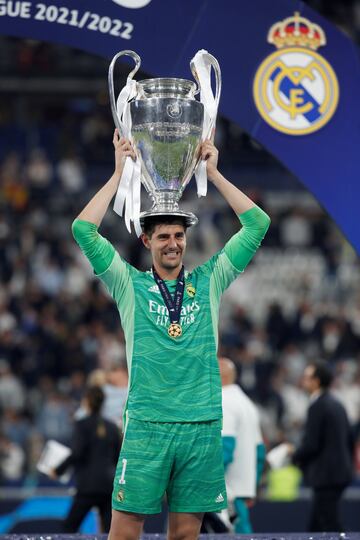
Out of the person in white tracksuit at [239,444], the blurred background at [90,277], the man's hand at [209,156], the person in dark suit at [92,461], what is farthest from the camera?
the blurred background at [90,277]

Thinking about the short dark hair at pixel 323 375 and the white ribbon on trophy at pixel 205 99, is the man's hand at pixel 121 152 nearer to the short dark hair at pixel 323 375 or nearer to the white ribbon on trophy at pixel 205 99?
the white ribbon on trophy at pixel 205 99

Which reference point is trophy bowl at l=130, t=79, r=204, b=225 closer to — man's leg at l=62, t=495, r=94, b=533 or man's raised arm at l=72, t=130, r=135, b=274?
man's raised arm at l=72, t=130, r=135, b=274

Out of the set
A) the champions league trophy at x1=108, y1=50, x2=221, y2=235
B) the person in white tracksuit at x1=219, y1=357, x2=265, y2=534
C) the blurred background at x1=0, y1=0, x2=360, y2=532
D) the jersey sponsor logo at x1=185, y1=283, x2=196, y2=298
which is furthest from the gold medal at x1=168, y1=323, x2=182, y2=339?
the blurred background at x1=0, y1=0, x2=360, y2=532

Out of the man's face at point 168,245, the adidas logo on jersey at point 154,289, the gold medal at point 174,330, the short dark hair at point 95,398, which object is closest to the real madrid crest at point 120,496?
the gold medal at point 174,330

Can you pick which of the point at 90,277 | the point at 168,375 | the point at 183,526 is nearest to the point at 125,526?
the point at 183,526

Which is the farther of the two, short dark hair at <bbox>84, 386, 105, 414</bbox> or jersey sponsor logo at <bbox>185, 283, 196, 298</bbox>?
short dark hair at <bbox>84, 386, 105, 414</bbox>

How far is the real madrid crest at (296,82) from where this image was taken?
7.39m

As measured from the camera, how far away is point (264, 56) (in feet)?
24.2

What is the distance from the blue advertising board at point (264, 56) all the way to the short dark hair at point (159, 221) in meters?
2.00

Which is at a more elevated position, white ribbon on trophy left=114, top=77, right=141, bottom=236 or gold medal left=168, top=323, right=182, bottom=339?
white ribbon on trophy left=114, top=77, right=141, bottom=236

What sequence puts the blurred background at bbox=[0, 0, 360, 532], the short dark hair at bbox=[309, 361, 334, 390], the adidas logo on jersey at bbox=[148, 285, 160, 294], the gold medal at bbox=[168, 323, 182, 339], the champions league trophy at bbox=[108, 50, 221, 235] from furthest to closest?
1. the blurred background at bbox=[0, 0, 360, 532]
2. the short dark hair at bbox=[309, 361, 334, 390]
3. the champions league trophy at bbox=[108, 50, 221, 235]
4. the adidas logo on jersey at bbox=[148, 285, 160, 294]
5. the gold medal at bbox=[168, 323, 182, 339]

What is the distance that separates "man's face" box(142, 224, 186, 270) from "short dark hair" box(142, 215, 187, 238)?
21 mm

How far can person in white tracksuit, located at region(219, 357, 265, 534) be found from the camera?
833cm

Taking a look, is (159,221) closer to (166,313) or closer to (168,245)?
(168,245)
